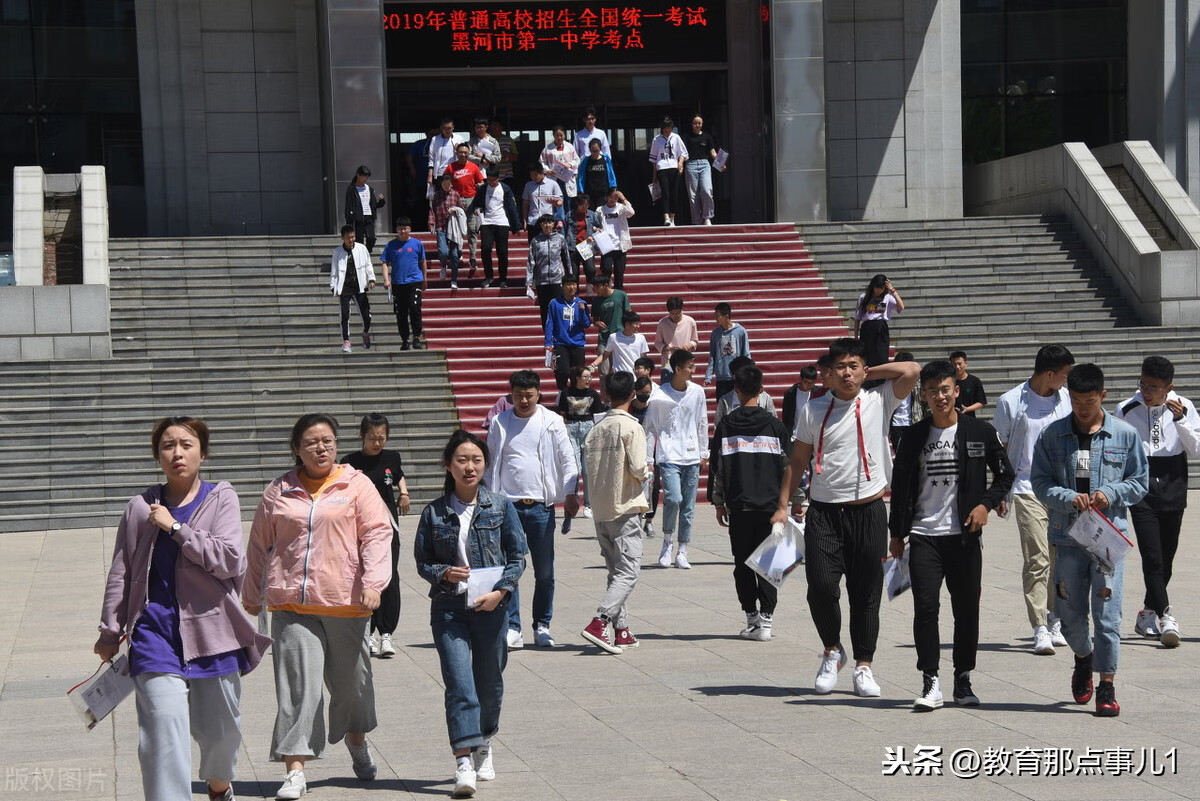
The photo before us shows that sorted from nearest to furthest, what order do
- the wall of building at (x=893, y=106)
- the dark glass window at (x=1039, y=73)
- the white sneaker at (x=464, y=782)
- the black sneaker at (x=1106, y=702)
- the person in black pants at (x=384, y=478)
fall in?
1. the white sneaker at (x=464, y=782)
2. the black sneaker at (x=1106, y=702)
3. the person in black pants at (x=384, y=478)
4. the wall of building at (x=893, y=106)
5. the dark glass window at (x=1039, y=73)

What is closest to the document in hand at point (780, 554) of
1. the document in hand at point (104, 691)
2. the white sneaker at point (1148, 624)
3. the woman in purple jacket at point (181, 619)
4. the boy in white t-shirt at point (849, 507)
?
the boy in white t-shirt at point (849, 507)

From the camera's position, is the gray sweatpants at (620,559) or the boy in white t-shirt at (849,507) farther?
the gray sweatpants at (620,559)

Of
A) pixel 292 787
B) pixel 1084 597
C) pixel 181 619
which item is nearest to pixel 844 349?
pixel 1084 597

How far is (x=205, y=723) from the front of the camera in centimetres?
639

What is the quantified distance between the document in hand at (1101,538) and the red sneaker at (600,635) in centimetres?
302

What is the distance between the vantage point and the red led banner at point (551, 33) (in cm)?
2878

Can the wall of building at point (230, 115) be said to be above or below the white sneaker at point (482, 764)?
above

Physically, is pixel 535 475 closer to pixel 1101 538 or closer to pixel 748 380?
pixel 748 380

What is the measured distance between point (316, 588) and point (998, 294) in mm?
16794

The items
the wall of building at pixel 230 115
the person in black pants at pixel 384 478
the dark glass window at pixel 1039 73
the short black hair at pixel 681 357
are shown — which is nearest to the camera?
the person in black pants at pixel 384 478

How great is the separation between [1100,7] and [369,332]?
56.1 ft

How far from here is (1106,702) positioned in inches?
312

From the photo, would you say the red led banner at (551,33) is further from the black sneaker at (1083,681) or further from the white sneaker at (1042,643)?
the black sneaker at (1083,681)

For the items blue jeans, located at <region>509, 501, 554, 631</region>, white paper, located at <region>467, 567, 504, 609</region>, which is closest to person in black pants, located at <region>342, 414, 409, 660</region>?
blue jeans, located at <region>509, 501, 554, 631</region>
